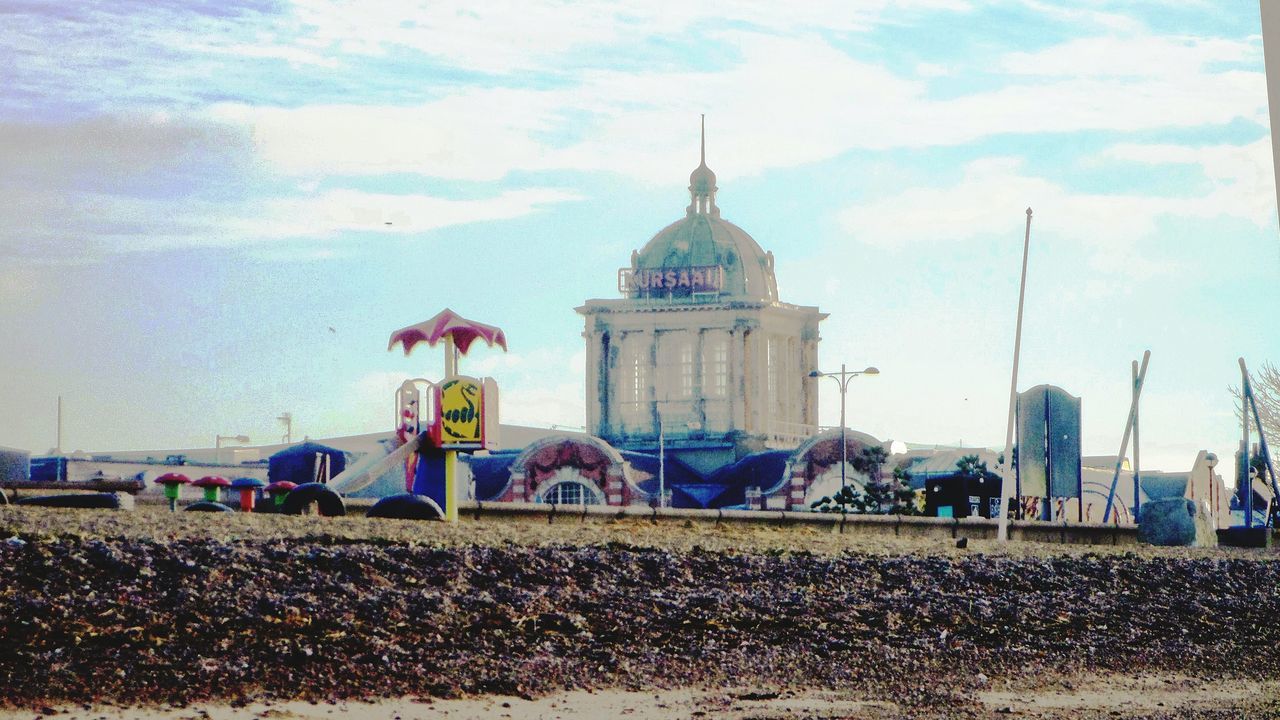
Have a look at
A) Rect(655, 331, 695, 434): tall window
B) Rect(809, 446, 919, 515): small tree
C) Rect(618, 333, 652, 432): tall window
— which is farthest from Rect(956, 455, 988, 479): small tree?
Rect(618, 333, 652, 432): tall window

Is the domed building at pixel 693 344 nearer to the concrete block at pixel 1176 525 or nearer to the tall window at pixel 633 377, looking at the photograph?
the tall window at pixel 633 377

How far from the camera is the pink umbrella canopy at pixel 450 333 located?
2919 cm

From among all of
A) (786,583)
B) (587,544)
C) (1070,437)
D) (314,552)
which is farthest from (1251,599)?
(1070,437)

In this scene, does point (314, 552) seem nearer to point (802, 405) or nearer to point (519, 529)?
point (519, 529)

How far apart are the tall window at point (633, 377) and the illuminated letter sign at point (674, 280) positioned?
→ 104 inches

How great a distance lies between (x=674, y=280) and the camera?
91.5 metres

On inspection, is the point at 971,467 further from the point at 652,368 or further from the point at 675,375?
the point at 652,368

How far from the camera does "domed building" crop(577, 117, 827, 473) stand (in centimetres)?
9025

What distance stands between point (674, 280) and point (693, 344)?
3.61 meters

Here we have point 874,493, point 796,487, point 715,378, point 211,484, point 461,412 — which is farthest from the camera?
point 715,378

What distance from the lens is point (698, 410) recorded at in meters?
90.4

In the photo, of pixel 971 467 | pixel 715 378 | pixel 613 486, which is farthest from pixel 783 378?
pixel 613 486

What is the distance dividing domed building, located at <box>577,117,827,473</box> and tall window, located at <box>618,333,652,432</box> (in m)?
0.05

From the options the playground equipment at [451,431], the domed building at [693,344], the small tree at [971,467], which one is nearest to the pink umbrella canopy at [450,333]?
the playground equipment at [451,431]
